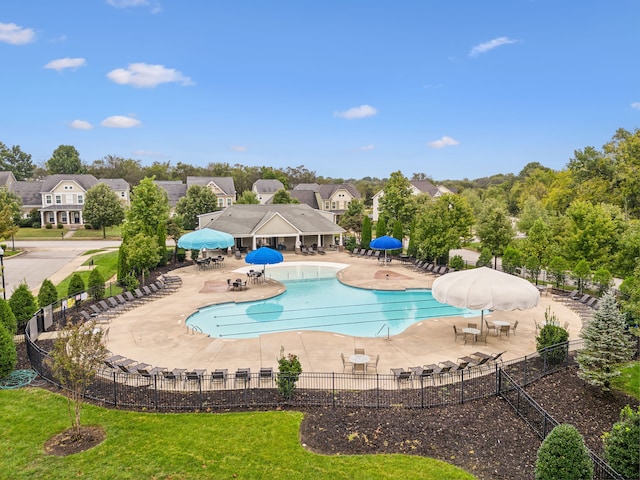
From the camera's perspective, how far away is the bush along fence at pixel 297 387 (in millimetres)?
11727

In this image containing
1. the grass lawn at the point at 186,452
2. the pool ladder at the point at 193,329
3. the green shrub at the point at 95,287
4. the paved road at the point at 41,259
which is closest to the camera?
the grass lawn at the point at 186,452

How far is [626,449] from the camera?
7.93m

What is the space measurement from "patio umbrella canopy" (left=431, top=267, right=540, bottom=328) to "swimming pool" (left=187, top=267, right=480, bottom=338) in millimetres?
3520

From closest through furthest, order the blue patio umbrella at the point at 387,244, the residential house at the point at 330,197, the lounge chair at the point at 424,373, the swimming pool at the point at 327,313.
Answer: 1. the lounge chair at the point at 424,373
2. the swimming pool at the point at 327,313
3. the blue patio umbrella at the point at 387,244
4. the residential house at the point at 330,197

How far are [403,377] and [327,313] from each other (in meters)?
9.76

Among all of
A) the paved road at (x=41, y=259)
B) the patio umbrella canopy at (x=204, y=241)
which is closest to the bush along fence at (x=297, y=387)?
the paved road at (x=41, y=259)

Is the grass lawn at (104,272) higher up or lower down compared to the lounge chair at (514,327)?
higher up

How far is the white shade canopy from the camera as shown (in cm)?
1549

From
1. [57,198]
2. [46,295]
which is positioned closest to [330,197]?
[57,198]

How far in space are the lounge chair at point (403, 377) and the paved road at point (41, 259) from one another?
20.2 meters

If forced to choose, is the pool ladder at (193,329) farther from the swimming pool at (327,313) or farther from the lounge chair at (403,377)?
the lounge chair at (403,377)

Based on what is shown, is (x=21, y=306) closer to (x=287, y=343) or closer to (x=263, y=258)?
(x=287, y=343)

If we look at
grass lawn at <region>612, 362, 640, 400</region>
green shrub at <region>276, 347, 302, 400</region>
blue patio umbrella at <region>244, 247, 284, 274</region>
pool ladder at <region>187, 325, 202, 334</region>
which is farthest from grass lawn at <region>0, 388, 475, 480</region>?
blue patio umbrella at <region>244, 247, 284, 274</region>

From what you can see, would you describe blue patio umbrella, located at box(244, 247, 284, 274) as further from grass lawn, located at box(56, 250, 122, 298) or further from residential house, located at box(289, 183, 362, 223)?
residential house, located at box(289, 183, 362, 223)
